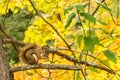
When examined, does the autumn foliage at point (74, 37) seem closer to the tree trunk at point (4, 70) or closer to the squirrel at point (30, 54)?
the squirrel at point (30, 54)

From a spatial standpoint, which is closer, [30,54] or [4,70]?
[4,70]

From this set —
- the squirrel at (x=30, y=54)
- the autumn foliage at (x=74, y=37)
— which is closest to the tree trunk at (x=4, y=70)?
the squirrel at (x=30, y=54)

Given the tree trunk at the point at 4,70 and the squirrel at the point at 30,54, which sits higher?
the squirrel at the point at 30,54

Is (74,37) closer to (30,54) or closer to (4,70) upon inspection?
(30,54)

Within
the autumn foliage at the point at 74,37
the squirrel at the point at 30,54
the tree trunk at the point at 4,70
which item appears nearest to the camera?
the autumn foliage at the point at 74,37

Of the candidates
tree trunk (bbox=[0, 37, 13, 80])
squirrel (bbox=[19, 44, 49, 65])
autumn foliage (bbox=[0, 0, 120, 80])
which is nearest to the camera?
autumn foliage (bbox=[0, 0, 120, 80])

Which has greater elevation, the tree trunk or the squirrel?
the squirrel

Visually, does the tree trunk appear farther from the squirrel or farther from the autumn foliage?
the autumn foliage

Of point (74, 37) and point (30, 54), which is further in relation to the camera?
point (30, 54)

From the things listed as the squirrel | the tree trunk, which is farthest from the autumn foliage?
the tree trunk

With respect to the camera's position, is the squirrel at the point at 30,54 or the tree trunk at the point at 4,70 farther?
the squirrel at the point at 30,54

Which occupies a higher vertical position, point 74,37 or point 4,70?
point 74,37

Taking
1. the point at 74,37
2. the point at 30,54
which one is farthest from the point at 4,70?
the point at 74,37

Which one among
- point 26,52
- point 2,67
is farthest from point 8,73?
point 26,52
